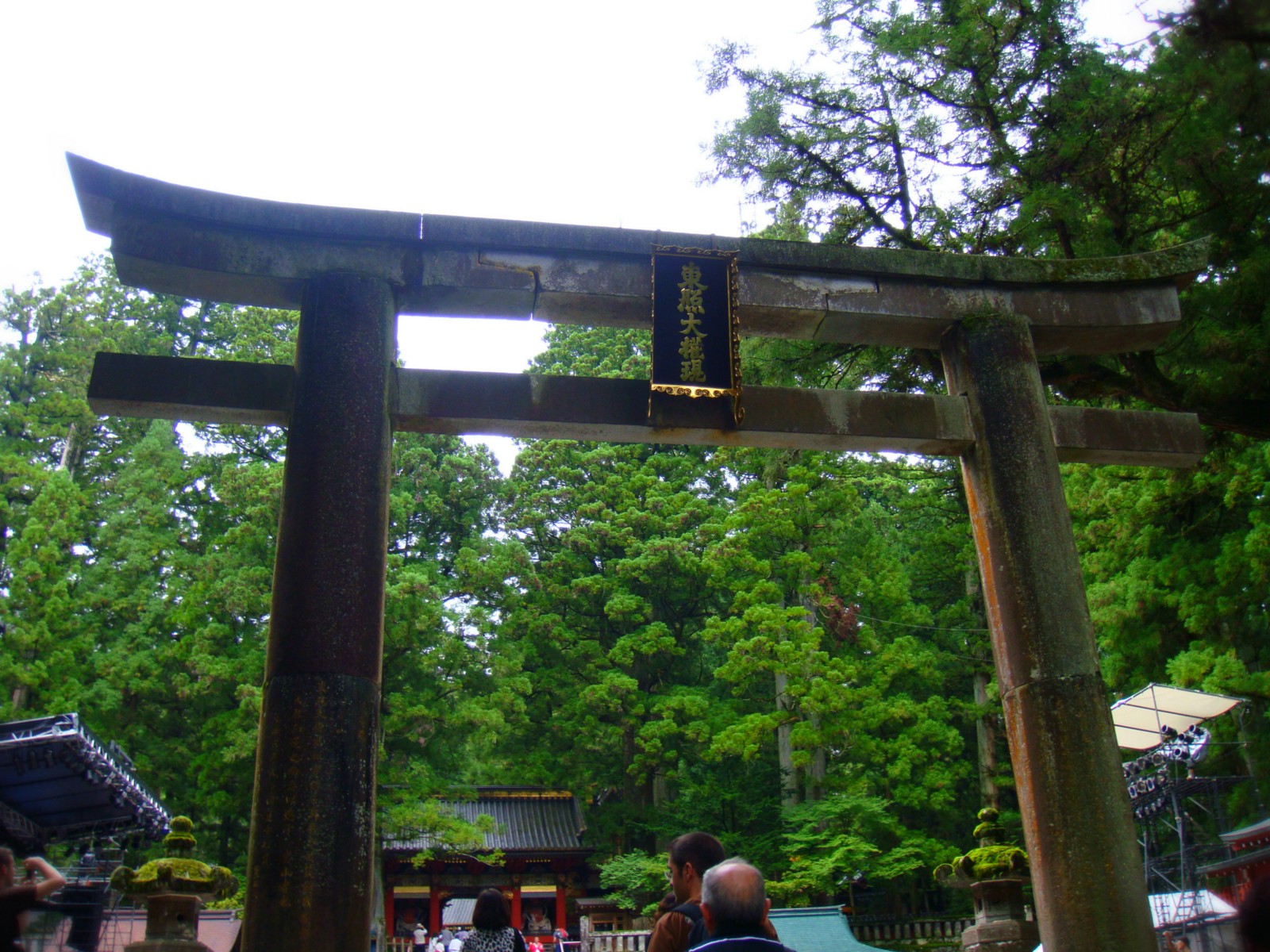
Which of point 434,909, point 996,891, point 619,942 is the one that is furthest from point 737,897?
point 434,909

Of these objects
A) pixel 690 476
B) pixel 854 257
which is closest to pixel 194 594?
pixel 690 476

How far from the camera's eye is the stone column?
3992mm

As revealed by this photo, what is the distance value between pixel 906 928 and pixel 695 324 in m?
16.3

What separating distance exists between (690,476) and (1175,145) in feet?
52.8

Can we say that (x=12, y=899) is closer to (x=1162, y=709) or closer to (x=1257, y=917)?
(x=1257, y=917)

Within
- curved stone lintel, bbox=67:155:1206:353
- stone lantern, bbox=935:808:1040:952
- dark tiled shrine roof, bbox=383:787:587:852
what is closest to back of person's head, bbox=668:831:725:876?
curved stone lintel, bbox=67:155:1206:353

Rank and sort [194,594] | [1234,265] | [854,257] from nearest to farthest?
[854,257]
[1234,265]
[194,594]

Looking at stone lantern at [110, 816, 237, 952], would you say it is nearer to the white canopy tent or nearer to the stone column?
the stone column

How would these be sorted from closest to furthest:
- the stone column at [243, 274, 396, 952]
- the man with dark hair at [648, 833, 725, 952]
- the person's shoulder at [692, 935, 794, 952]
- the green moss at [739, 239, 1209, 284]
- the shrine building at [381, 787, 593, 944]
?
the person's shoulder at [692, 935, 794, 952], the man with dark hair at [648, 833, 725, 952], the stone column at [243, 274, 396, 952], the green moss at [739, 239, 1209, 284], the shrine building at [381, 787, 593, 944]

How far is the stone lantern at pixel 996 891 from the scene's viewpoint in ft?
21.7

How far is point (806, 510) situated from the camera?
18.3m

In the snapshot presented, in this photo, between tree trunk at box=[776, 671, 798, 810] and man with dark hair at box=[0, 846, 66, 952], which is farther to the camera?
tree trunk at box=[776, 671, 798, 810]

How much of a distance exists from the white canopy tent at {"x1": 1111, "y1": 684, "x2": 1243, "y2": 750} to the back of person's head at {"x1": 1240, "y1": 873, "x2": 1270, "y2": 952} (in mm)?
10036

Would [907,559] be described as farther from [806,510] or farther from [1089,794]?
[1089,794]
